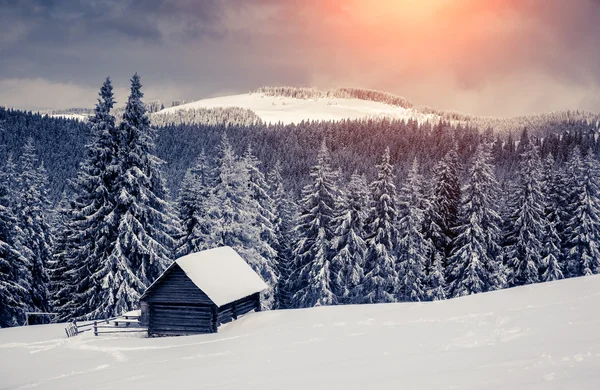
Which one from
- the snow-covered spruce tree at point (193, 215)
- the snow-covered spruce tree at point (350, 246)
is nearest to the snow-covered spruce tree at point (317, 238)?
the snow-covered spruce tree at point (350, 246)

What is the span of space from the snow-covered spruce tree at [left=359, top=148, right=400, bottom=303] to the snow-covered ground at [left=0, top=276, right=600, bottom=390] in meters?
13.5

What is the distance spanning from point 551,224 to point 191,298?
33.1m

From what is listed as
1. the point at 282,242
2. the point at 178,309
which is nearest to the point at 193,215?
the point at 178,309

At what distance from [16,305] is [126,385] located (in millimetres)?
21606

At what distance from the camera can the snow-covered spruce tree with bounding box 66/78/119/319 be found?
29.9 m

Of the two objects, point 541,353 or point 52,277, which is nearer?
point 541,353

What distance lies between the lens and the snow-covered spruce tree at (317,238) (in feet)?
131

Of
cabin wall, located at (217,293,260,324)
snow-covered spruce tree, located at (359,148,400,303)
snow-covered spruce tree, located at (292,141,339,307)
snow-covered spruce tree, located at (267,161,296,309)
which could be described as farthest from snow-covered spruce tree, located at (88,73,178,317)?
snow-covered spruce tree, located at (267,161,296,309)

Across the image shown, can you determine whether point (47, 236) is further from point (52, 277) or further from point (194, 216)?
point (194, 216)

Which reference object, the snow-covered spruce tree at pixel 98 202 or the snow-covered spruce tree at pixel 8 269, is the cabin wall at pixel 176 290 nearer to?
the snow-covered spruce tree at pixel 98 202

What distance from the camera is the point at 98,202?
30.3 meters

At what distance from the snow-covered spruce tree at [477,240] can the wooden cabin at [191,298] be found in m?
20.4

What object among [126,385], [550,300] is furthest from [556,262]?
[126,385]

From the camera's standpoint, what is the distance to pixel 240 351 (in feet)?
68.3
